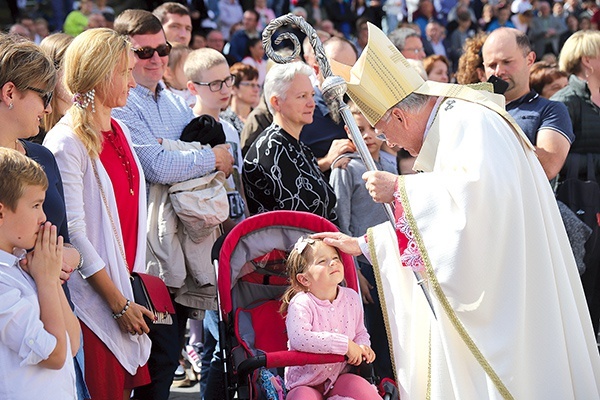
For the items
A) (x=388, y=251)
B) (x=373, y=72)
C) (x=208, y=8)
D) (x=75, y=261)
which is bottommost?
(x=208, y=8)

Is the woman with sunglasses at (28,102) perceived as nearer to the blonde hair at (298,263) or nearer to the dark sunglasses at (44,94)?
the dark sunglasses at (44,94)

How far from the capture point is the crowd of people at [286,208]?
11.3 feet

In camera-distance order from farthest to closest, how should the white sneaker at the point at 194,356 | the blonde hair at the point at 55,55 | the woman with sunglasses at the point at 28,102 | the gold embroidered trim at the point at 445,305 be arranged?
the white sneaker at the point at 194,356
the blonde hair at the point at 55,55
the gold embroidered trim at the point at 445,305
the woman with sunglasses at the point at 28,102

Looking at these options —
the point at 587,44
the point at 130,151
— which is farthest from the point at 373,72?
the point at 587,44

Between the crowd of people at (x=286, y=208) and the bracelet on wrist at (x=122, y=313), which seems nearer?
the crowd of people at (x=286, y=208)

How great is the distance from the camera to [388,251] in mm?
4223

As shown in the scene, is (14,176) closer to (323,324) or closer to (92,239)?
(92,239)

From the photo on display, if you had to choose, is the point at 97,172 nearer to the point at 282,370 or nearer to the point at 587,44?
the point at 282,370

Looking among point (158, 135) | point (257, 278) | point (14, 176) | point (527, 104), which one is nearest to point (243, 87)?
point (527, 104)

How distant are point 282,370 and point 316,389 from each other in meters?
0.34

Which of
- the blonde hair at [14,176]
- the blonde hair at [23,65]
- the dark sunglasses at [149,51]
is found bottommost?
the dark sunglasses at [149,51]

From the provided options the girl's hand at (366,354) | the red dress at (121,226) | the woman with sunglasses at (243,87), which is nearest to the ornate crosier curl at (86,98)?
the red dress at (121,226)

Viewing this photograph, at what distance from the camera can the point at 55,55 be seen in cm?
452

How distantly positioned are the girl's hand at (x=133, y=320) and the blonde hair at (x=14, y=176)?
107 centimetres
